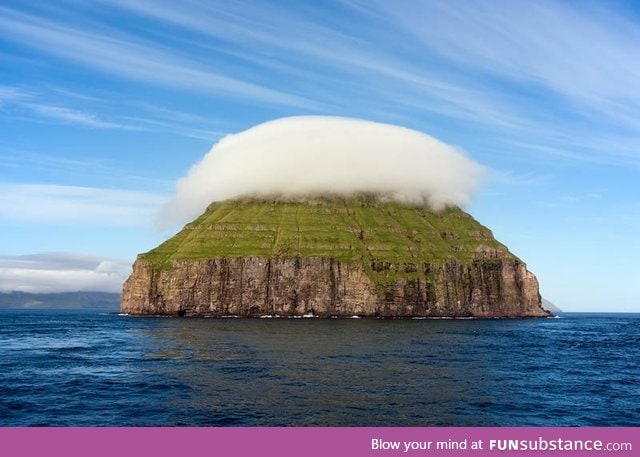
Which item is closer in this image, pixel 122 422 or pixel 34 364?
pixel 122 422

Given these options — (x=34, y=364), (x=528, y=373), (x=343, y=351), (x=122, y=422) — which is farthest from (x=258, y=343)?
(x=122, y=422)

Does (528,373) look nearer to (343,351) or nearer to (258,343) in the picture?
(343,351)

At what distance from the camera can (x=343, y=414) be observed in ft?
150

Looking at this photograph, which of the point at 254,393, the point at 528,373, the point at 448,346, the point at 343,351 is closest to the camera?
the point at 254,393

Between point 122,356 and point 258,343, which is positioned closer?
point 122,356

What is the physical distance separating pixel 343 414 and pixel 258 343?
225ft

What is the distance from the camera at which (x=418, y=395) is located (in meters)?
54.2
